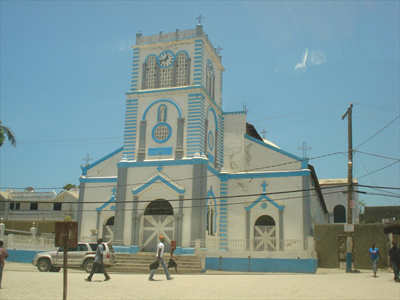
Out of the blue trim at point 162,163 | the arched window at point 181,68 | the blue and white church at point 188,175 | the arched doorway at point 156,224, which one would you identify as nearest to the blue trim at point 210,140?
the blue and white church at point 188,175

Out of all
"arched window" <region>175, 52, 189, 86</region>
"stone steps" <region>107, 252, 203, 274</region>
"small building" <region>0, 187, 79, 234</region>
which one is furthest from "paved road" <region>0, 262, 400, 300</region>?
"small building" <region>0, 187, 79, 234</region>

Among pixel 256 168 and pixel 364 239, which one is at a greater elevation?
pixel 256 168

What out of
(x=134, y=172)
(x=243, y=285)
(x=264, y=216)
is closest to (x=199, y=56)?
(x=134, y=172)

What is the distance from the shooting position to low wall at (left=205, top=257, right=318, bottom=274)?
75.1 ft

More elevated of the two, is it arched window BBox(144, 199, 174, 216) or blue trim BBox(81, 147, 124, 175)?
blue trim BBox(81, 147, 124, 175)

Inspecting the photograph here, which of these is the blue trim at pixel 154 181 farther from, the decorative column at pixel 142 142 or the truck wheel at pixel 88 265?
the truck wheel at pixel 88 265

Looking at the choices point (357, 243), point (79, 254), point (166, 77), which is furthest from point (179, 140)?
point (357, 243)

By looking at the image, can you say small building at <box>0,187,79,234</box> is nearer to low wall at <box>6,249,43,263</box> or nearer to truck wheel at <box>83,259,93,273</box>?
low wall at <box>6,249,43,263</box>

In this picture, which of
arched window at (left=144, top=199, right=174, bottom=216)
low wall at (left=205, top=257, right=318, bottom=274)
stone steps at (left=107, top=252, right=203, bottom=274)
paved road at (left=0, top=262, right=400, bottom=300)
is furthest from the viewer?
arched window at (left=144, top=199, right=174, bottom=216)

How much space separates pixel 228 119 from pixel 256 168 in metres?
4.63

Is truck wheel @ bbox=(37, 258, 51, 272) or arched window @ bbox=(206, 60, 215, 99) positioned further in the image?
arched window @ bbox=(206, 60, 215, 99)

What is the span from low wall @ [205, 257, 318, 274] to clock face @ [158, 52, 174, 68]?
1362 cm

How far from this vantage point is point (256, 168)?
30.5 m

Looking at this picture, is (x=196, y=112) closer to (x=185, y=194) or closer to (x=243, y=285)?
(x=185, y=194)
